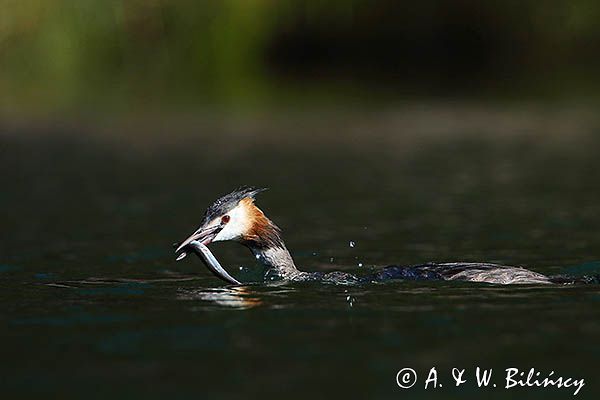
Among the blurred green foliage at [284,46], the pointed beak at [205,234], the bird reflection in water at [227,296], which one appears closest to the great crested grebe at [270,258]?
the pointed beak at [205,234]

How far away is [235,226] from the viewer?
431 inches

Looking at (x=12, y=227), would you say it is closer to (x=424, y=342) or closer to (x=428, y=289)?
(x=428, y=289)

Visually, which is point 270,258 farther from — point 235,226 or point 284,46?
point 284,46

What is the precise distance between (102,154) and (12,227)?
622 cm

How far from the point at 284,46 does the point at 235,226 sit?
79.5 feet

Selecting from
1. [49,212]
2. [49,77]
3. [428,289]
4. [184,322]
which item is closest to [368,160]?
[49,212]

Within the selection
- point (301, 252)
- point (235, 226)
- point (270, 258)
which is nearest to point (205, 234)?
point (235, 226)

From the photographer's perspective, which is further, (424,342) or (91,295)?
(91,295)

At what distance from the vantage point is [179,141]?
22.0m

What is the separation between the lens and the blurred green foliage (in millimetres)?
29953

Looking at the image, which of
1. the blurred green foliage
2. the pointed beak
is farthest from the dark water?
the blurred green foliage

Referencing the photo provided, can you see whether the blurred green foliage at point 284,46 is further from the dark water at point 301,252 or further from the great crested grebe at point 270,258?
the great crested grebe at point 270,258

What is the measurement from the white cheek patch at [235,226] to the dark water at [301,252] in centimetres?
42

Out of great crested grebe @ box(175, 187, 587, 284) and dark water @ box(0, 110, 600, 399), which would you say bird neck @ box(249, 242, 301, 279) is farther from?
dark water @ box(0, 110, 600, 399)
